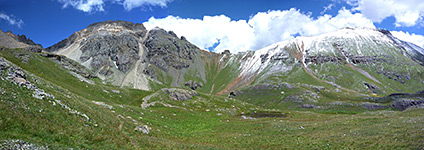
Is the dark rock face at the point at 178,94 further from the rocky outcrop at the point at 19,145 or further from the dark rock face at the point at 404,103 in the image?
the dark rock face at the point at 404,103

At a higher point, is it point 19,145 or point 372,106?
point 372,106

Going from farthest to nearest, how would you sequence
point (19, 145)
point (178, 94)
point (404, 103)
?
point (404, 103) < point (178, 94) < point (19, 145)

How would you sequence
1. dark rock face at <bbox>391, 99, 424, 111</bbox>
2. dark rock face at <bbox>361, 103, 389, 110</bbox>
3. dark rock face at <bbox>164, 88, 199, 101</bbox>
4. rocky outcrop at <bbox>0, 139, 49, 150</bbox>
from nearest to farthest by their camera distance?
rocky outcrop at <bbox>0, 139, 49, 150</bbox> < dark rock face at <bbox>164, 88, 199, 101</bbox> < dark rock face at <bbox>391, 99, 424, 111</bbox> < dark rock face at <bbox>361, 103, 389, 110</bbox>

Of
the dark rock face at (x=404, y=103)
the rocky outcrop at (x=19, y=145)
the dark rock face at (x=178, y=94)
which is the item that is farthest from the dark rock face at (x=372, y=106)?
the rocky outcrop at (x=19, y=145)

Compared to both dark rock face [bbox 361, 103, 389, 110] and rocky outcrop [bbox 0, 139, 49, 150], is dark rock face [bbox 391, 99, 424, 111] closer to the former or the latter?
dark rock face [bbox 361, 103, 389, 110]

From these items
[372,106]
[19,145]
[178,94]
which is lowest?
[19,145]

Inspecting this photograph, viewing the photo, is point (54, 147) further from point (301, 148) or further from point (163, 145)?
point (301, 148)

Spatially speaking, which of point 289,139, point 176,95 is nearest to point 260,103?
point 176,95

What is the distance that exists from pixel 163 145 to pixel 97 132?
27.5 ft

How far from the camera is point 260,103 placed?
642ft

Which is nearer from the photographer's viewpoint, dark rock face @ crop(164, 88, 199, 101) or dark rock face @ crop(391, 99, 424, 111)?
dark rock face @ crop(164, 88, 199, 101)

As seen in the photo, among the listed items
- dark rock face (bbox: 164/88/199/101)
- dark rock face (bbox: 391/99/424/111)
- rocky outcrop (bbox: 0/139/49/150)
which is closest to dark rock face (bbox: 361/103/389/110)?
dark rock face (bbox: 391/99/424/111)

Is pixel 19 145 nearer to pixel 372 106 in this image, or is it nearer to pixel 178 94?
pixel 178 94

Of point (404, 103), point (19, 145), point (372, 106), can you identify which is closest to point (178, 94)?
point (19, 145)
